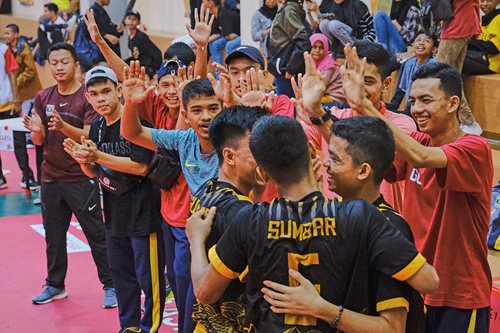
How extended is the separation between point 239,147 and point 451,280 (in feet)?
3.73

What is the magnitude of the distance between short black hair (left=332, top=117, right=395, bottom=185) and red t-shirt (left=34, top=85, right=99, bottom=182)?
3.80 metres

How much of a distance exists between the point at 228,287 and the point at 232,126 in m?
0.68

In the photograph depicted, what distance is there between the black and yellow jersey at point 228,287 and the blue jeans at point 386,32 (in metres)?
6.64

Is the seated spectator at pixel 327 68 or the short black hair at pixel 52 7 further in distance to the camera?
the short black hair at pixel 52 7

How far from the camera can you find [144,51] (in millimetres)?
12969

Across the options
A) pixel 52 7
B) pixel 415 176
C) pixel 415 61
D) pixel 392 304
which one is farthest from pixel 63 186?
pixel 52 7

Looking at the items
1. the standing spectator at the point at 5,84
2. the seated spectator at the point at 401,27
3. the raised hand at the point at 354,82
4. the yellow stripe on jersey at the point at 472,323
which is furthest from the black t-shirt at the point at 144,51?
the yellow stripe on jersey at the point at 472,323

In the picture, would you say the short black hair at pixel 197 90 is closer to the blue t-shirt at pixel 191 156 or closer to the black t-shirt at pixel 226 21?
the blue t-shirt at pixel 191 156

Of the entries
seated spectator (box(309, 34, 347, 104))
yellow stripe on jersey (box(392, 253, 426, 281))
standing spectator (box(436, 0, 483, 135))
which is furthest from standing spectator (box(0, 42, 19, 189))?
yellow stripe on jersey (box(392, 253, 426, 281))

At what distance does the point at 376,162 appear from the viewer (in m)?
2.83

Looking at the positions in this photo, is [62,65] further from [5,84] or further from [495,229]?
[5,84]

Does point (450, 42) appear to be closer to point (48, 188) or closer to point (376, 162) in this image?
point (48, 188)

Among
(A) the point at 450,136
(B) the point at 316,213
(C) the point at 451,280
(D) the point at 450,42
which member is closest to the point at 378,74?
(A) the point at 450,136

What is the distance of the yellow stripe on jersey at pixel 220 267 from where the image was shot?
2771 millimetres
